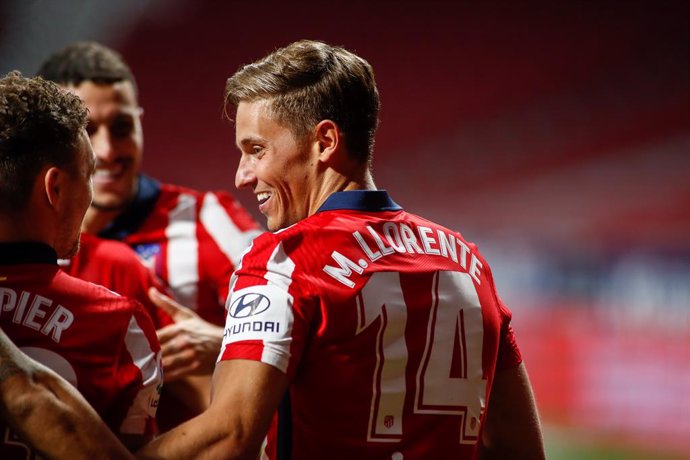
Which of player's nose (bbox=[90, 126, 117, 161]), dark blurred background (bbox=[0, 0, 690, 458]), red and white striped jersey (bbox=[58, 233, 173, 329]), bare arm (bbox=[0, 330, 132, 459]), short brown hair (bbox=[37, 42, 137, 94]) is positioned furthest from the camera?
dark blurred background (bbox=[0, 0, 690, 458])

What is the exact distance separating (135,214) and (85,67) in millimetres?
499

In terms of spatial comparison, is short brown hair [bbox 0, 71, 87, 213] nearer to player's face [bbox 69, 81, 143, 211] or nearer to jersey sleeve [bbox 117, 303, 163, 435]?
jersey sleeve [bbox 117, 303, 163, 435]

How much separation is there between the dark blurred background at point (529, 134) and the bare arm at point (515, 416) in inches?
218

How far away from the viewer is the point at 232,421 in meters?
1.59

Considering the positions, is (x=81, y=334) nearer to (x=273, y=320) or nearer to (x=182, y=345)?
(x=273, y=320)

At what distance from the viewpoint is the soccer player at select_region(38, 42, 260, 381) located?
117 inches

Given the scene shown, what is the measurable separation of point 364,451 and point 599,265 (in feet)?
20.7

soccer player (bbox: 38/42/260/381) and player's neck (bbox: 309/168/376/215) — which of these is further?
soccer player (bbox: 38/42/260/381)

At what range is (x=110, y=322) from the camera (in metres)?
1.72

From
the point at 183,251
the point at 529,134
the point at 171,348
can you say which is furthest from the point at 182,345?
the point at 529,134

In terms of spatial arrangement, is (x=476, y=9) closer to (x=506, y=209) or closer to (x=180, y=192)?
(x=506, y=209)

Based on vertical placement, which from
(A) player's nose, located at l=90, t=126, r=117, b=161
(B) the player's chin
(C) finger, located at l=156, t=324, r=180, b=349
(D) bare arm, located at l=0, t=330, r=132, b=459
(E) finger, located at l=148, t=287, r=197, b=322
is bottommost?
(D) bare arm, located at l=0, t=330, r=132, b=459

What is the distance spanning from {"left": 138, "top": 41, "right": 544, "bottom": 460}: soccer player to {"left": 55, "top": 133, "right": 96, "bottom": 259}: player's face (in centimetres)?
31

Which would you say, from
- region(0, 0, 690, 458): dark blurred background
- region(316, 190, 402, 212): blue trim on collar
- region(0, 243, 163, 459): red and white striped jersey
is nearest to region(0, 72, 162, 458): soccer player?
region(0, 243, 163, 459): red and white striped jersey
